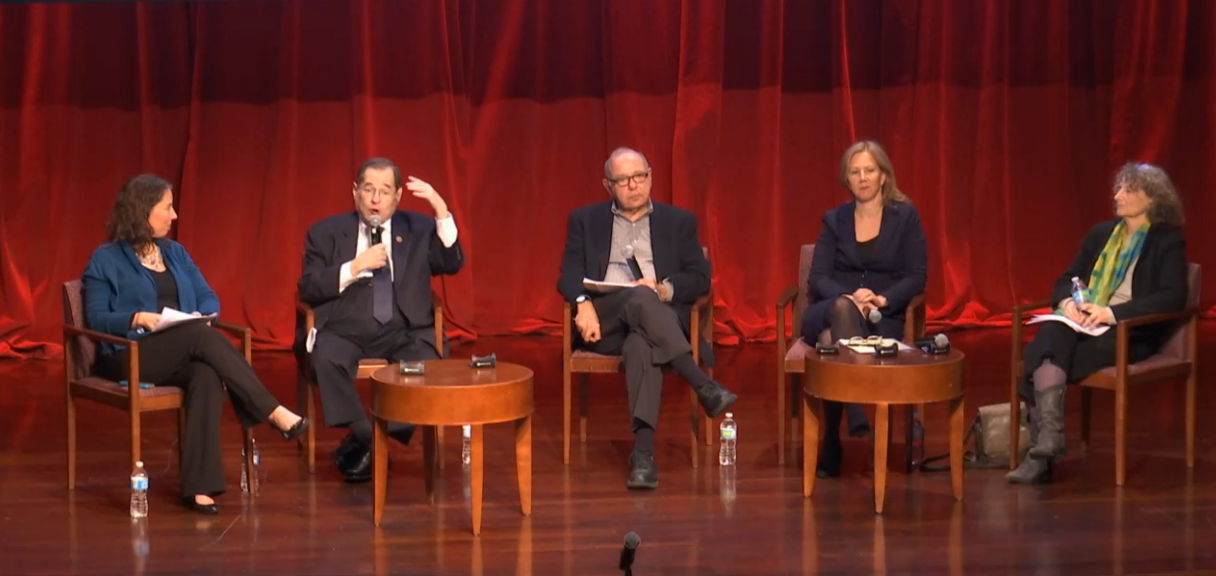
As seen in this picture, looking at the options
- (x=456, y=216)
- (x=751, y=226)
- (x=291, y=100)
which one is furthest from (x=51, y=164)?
(x=751, y=226)

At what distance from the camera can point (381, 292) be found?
5172mm

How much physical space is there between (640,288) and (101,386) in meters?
1.84

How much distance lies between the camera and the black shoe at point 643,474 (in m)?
4.82

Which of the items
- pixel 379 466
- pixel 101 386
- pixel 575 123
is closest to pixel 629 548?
pixel 379 466

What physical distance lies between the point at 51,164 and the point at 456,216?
2134mm

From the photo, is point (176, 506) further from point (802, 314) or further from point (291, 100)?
point (291, 100)

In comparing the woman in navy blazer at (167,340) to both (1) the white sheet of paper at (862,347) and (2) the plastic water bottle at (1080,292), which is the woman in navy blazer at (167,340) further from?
(2) the plastic water bottle at (1080,292)

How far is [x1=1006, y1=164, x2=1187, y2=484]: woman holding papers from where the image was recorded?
4.85 meters

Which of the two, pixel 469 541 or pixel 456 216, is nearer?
pixel 469 541

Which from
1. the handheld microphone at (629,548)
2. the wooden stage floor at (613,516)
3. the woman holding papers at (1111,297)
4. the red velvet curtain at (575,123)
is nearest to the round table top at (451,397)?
the wooden stage floor at (613,516)

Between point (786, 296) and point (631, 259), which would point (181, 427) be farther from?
point (786, 296)

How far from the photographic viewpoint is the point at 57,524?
4.44 m

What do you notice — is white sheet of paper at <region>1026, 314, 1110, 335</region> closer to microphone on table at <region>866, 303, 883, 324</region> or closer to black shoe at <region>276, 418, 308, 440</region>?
microphone on table at <region>866, 303, 883, 324</region>

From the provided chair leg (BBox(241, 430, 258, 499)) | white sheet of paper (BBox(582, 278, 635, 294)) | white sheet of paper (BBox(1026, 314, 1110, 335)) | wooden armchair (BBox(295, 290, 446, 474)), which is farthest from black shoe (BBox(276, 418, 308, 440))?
white sheet of paper (BBox(1026, 314, 1110, 335))
